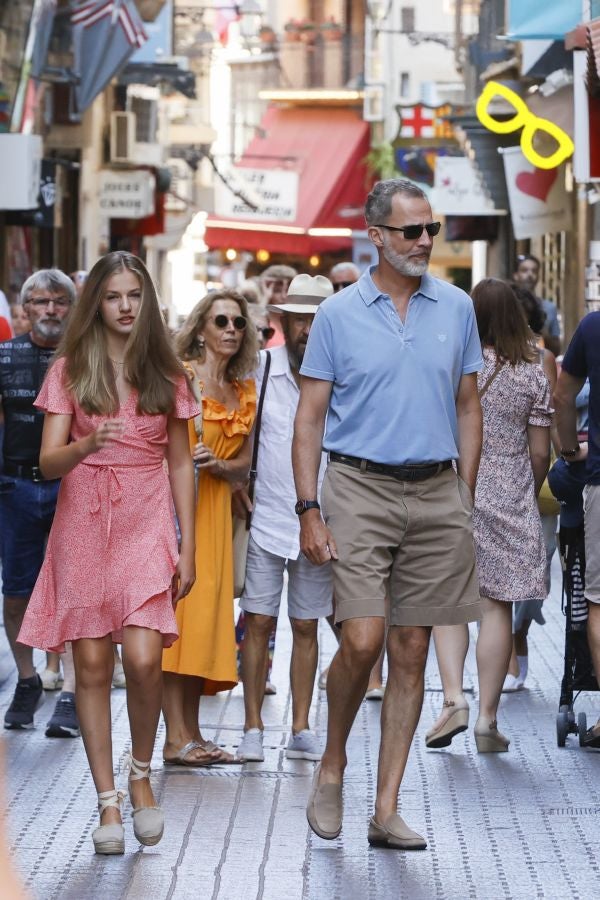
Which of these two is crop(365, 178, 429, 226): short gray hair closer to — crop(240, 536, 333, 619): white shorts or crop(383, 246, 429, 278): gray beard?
crop(383, 246, 429, 278): gray beard

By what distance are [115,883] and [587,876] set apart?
1.51 m

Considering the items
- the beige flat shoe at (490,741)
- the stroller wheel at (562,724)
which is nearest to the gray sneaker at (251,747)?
the beige flat shoe at (490,741)

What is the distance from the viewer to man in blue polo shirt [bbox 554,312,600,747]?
27.1ft

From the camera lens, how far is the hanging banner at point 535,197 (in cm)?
2320

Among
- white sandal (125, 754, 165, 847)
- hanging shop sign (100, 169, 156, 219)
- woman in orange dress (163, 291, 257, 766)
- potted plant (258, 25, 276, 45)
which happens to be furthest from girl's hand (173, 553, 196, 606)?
potted plant (258, 25, 276, 45)

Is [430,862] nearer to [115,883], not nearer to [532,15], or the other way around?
[115,883]

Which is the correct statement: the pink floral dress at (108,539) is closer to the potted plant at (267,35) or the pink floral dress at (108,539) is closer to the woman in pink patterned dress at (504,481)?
the woman in pink patterned dress at (504,481)

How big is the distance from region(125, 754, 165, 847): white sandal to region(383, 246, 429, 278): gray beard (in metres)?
1.90

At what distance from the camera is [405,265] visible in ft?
22.5

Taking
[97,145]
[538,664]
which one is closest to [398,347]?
[538,664]

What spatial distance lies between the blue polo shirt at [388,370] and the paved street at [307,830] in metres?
1.35

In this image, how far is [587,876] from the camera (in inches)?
257

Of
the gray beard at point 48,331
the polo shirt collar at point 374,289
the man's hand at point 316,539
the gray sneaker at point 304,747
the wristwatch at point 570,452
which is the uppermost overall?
the polo shirt collar at point 374,289

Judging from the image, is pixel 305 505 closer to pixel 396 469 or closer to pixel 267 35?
pixel 396 469
